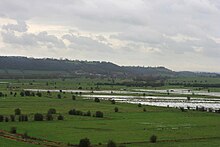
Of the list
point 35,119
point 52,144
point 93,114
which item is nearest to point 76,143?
point 52,144

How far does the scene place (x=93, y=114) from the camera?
8931cm

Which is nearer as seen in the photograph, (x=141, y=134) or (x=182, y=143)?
(x=182, y=143)

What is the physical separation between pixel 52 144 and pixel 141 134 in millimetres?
15204

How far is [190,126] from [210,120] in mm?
13206

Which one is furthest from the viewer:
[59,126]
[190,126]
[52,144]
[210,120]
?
[210,120]

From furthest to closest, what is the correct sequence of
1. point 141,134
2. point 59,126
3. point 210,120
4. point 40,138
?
point 210,120
point 59,126
point 141,134
point 40,138

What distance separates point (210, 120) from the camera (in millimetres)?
84938

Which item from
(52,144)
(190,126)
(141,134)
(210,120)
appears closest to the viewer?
(52,144)

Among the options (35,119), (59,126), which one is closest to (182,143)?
(59,126)

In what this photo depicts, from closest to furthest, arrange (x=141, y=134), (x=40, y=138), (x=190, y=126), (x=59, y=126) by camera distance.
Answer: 1. (x=40, y=138)
2. (x=141, y=134)
3. (x=59, y=126)
4. (x=190, y=126)

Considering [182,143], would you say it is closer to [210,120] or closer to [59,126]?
[59,126]

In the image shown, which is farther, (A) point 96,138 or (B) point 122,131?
(B) point 122,131

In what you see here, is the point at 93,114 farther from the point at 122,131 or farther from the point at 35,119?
the point at 122,131

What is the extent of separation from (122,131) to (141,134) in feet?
12.8
